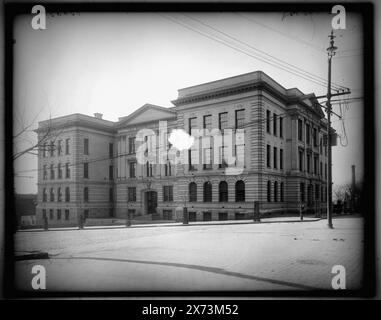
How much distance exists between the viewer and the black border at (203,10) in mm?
4945

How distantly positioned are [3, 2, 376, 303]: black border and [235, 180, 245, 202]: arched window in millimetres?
8693

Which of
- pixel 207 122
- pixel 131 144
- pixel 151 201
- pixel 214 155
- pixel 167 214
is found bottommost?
pixel 167 214

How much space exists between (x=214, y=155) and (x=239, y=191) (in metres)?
4.03

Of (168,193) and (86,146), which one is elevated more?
(86,146)

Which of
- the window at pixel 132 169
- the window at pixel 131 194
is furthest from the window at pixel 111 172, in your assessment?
the window at pixel 131 194

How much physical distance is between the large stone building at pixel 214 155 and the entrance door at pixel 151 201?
274 centimetres

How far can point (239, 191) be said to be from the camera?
14.0 meters

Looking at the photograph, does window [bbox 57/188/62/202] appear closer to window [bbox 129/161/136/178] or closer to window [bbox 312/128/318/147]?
window [bbox 129/161/136/178]

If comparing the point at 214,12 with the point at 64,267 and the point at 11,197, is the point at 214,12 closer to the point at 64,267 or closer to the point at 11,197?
the point at 11,197

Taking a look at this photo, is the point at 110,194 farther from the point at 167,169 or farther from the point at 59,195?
the point at 167,169

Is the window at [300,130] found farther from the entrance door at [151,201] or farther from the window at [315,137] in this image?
the entrance door at [151,201]

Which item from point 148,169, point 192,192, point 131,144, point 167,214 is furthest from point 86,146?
point 167,214

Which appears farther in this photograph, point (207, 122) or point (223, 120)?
point (207, 122)
